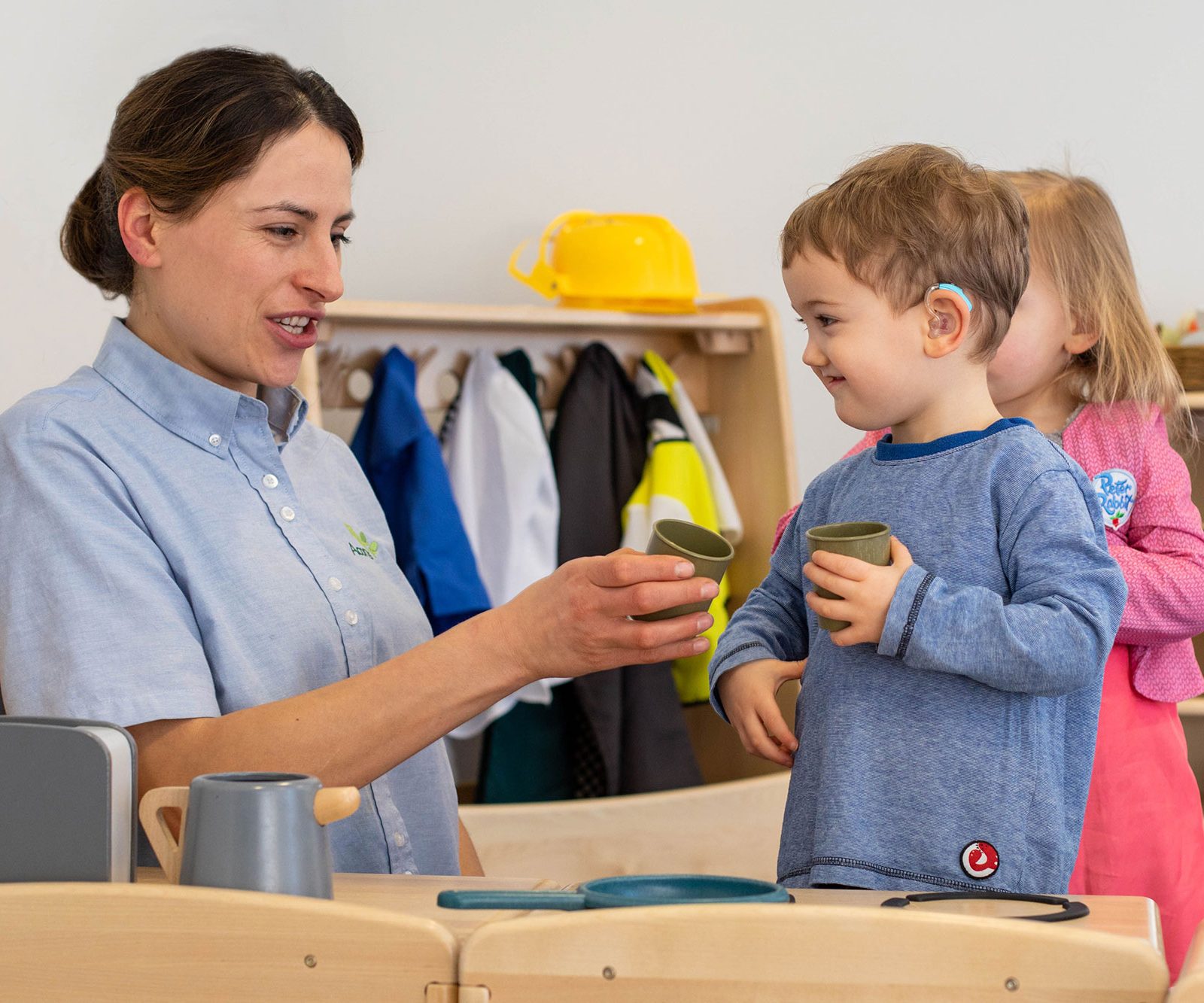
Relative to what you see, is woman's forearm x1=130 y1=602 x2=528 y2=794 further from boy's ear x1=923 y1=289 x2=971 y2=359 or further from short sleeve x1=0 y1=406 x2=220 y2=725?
boy's ear x1=923 y1=289 x2=971 y2=359

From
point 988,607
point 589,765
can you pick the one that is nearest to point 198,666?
point 988,607

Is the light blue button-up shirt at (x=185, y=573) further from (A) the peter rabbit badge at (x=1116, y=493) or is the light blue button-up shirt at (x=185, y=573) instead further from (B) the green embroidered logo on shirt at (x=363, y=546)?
(A) the peter rabbit badge at (x=1116, y=493)

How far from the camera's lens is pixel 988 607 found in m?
1.12

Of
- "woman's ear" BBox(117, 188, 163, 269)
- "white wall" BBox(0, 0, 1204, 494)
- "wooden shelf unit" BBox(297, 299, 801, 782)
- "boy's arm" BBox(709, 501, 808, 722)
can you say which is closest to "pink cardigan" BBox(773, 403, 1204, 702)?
"boy's arm" BBox(709, 501, 808, 722)

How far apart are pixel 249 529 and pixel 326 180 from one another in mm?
396

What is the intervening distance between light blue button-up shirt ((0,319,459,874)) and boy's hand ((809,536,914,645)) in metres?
0.53

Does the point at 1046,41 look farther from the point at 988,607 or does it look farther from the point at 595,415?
the point at 988,607

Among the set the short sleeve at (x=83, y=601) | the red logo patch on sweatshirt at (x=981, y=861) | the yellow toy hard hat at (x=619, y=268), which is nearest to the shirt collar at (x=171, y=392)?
the short sleeve at (x=83, y=601)

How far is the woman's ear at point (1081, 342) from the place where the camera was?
172cm

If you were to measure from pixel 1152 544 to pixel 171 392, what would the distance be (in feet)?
4.02

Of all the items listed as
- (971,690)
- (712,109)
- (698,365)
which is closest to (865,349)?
(971,690)

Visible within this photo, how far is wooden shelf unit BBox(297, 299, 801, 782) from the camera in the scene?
2.79m

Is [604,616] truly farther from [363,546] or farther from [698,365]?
[698,365]

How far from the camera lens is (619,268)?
9.41ft
